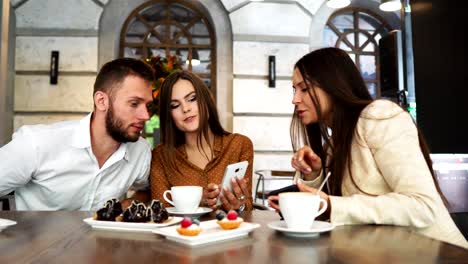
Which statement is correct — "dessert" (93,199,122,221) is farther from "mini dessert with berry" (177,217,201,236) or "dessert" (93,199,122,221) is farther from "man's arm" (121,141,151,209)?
"man's arm" (121,141,151,209)

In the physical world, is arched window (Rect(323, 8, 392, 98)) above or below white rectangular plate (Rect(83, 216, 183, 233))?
above

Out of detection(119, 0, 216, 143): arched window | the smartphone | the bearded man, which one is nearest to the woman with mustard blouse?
the bearded man

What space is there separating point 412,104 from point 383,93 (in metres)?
0.55

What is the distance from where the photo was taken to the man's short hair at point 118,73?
2246mm

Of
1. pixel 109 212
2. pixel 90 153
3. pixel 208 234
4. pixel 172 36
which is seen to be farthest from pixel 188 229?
pixel 172 36

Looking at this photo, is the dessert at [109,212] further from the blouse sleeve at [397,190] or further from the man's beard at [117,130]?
the man's beard at [117,130]

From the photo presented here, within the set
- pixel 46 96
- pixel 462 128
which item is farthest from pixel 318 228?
pixel 46 96

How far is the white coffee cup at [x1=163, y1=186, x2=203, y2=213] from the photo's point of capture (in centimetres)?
138

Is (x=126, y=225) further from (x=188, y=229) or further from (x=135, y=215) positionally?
(x=188, y=229)

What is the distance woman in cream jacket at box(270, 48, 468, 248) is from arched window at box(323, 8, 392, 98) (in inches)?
177

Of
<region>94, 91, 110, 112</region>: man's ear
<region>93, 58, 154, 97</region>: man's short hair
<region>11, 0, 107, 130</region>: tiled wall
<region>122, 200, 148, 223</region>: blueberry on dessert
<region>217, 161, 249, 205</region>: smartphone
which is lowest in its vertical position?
<region>122, 200, 148, 223</region>: blueberry on dessert

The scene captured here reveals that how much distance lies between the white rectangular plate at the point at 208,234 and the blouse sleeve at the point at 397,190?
36cm

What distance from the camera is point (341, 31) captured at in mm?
6082

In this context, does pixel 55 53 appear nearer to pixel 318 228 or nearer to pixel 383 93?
pixel 383 93
